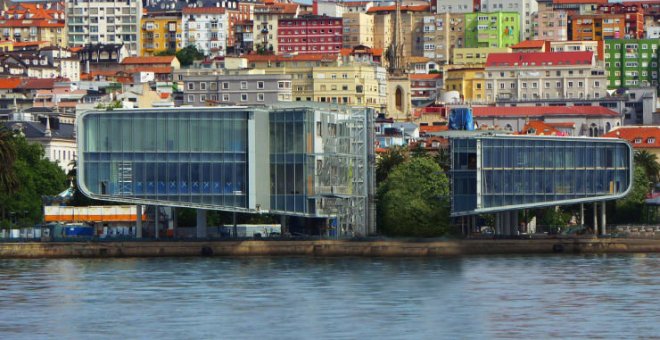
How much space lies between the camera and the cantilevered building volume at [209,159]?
10475 centimetres

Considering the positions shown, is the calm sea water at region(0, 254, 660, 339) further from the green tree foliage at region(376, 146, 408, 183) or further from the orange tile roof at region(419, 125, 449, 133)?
the orange tile roof at region(419, 125, 449, 133)

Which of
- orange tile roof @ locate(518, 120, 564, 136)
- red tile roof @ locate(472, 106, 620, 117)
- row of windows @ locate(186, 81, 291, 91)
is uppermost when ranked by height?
row of windows @ locate(186, 81, 291, 91)

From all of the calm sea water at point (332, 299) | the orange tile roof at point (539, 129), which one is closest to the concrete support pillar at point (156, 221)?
the calm sea water at point (332, 299)

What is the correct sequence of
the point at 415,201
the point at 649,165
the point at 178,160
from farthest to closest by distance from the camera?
1. the point at 649,165
2. the point at 415,201
3. the point at 178,160

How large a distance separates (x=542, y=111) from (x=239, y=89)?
29254 millimetres

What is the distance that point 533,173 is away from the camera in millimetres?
109188

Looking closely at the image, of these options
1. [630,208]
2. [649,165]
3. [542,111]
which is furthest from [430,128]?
[630,208]

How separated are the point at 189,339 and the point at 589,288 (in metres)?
21.0

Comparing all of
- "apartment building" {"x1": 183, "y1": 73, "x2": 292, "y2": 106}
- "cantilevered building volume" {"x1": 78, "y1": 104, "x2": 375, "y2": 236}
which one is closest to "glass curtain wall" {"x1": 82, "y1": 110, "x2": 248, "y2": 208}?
"cantilevered building volume" {"x1": 78, "y1": 104, "x2": 375, "y2": 236}

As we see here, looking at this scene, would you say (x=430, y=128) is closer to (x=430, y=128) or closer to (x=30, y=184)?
(x=430, y=128)

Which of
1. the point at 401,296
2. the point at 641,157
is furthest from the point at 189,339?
the point at 641,157

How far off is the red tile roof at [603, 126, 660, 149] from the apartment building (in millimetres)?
29422

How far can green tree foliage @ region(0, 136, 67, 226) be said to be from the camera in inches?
4579

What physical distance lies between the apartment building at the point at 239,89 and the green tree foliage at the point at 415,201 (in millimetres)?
61331
